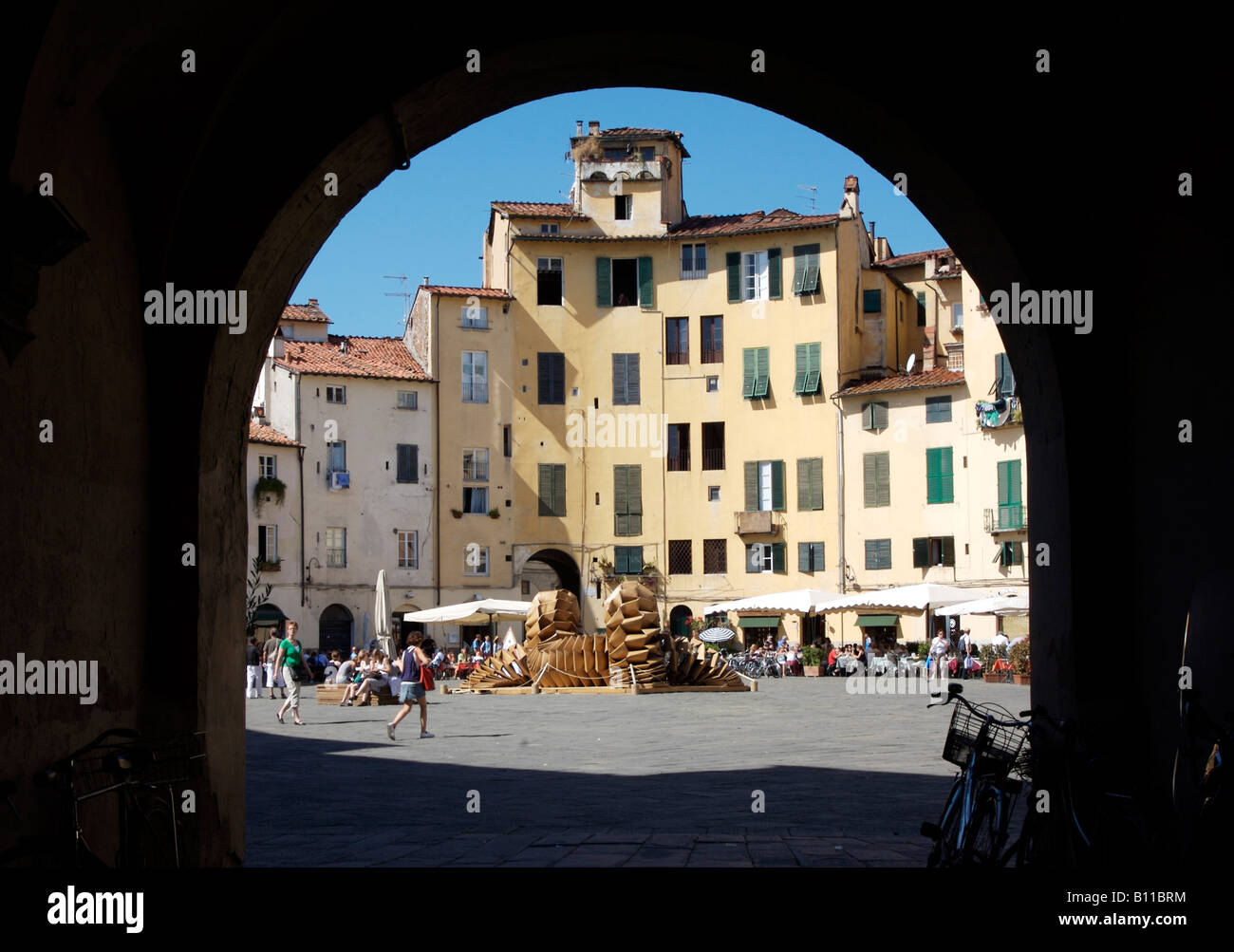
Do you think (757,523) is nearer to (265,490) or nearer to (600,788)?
(265,490)

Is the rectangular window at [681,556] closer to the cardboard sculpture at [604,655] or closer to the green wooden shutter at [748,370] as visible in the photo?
the green wooden shutter at [748,370]

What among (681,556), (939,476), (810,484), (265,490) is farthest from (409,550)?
(939,476)

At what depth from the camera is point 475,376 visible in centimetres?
5781

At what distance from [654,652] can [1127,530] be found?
1052 inches

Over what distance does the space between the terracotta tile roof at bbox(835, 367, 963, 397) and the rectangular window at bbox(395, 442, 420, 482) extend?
50.3ft

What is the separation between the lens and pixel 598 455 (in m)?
57.9

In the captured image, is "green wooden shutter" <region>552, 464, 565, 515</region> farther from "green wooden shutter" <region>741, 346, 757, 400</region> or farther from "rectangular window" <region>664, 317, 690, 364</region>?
"green wooden shutter" <region>741, 346, 757, 400</region>

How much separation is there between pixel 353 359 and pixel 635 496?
37.8 ft

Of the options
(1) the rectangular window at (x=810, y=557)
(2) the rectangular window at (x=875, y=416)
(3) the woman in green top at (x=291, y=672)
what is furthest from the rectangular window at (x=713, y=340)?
(3) the woman in green top at (x=291, y=672)

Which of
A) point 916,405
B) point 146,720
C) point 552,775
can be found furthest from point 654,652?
point 146,720

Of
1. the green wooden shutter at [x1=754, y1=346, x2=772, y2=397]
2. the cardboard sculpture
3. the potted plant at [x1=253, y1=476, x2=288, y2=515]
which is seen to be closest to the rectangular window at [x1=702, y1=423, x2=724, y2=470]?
the green wooden shutter at [x1=754, y1=346, x2=772, y2=397]

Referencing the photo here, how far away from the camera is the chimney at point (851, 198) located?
5769 centimetres

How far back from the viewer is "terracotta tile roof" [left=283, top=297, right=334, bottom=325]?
60875 mm
